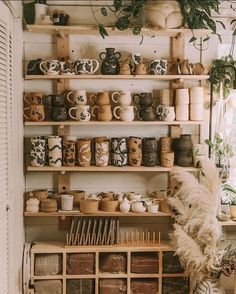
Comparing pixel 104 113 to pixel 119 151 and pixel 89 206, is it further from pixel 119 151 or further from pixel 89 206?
pixel 89 206

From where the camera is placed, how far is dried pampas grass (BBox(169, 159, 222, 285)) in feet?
11.0

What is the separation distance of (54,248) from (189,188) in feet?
3.39

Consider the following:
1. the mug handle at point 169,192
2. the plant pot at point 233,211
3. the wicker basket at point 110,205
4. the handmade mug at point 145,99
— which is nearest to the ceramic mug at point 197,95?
the handmade mug at point 145,99

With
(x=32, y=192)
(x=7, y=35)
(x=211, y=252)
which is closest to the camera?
(x=7, y=35)

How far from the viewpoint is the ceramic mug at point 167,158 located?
3.62 meters

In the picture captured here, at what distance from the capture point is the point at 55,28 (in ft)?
11.5

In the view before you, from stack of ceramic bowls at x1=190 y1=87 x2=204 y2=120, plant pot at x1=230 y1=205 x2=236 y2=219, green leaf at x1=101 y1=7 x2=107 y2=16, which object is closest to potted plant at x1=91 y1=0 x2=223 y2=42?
green leaf at x1=101 y1=7 x2=107 y2=16

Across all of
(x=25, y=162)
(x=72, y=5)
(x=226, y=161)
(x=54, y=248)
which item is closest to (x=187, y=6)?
(x=72, y=5)

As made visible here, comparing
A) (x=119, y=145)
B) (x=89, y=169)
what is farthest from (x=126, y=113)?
(x=89, y=169)

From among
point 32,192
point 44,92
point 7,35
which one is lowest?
point 32,192

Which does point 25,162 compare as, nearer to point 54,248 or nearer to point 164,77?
point 54,248

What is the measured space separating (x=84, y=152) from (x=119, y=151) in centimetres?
25

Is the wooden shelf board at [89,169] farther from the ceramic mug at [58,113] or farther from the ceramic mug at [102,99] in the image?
the ceramic mug at [102,99]

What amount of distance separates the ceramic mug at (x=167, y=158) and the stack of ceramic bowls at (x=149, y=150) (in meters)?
0.06
